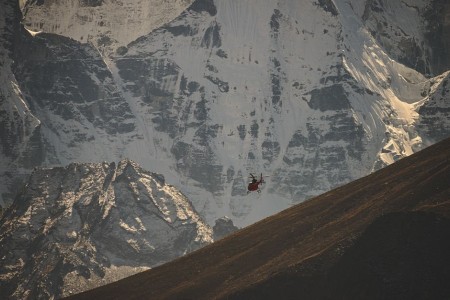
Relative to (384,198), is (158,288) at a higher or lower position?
lower

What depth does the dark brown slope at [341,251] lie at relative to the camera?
130m

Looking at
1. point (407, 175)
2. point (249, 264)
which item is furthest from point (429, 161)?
point (249, 264)

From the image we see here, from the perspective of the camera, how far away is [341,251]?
140m

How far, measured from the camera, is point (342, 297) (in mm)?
131000

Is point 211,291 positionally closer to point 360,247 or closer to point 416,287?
point 360,247

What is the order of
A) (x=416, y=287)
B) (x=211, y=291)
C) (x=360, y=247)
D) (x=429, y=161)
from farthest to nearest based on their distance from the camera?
1. (x=429, y=161)
2. (x=211, y=291)
3. (x=360, y=247)
4. (x=416, y=287)

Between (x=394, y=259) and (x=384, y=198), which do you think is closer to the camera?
(x=394, y=259)

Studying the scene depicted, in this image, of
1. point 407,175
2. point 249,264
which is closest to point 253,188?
point 249,264

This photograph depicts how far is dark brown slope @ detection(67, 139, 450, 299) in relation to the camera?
130 m

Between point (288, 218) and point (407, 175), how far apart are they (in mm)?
19598

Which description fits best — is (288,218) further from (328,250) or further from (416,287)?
(416,287)

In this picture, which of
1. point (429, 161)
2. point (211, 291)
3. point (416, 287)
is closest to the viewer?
point (416, 287)

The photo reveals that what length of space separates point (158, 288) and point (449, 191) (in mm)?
41740

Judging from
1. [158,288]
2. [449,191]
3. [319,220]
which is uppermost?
[449,191]
